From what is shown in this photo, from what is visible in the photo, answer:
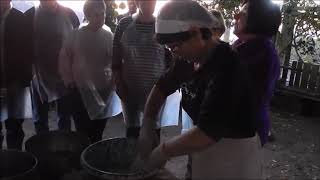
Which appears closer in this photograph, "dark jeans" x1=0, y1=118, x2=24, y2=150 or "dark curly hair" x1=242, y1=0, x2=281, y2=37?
"dark curly hair" x1=242, y1=0, x2=281, y2=37

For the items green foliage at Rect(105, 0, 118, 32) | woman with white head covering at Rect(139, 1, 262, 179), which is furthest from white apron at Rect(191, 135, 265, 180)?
green foliage at Rect(105, 0, 118, 32)

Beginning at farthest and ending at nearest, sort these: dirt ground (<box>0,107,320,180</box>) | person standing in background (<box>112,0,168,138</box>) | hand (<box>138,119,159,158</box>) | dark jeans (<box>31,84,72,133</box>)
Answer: dirt ground (<box>0,107,320,180</box>) < dark jeans (<box>31,84,72,133</box>) < person standing in background (<box>112,0,168,138</box>) < hand (<box>138,119,159,158</box>)

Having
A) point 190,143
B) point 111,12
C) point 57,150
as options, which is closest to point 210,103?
point 190,143

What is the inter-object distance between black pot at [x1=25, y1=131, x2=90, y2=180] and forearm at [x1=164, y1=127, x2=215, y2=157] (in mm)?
1271

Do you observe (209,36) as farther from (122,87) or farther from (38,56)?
(38,56)

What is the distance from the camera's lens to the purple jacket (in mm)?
2168

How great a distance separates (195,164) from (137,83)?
5.15 feet

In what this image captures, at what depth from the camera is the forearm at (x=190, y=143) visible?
4.76 ft

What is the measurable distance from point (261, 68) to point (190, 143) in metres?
0.90

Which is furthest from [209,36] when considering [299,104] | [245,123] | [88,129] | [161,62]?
[299,104]

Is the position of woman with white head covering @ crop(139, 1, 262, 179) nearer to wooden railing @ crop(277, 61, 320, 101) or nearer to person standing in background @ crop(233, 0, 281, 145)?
person standing in background @ crop(233, 0, 281, 145)

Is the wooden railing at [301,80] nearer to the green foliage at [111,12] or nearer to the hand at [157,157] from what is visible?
the green foliage at [111,12]

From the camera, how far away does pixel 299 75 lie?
6809 millimetres

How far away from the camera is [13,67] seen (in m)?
3.21
